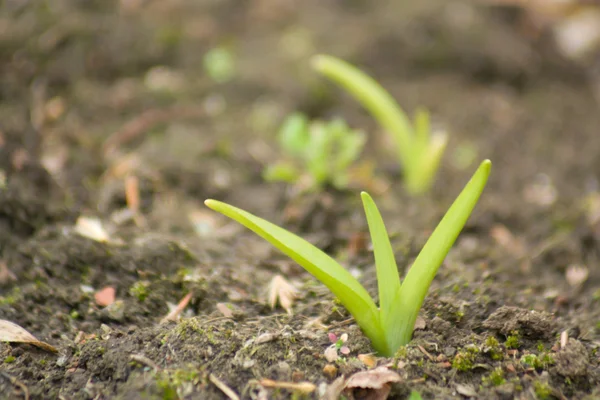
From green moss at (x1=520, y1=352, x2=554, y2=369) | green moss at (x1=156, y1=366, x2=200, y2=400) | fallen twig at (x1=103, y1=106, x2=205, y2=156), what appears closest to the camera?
green moss at (x1=156, y1=366, x2=200, y2=400)

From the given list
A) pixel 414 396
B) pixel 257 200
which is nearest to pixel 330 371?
pixel 414 396

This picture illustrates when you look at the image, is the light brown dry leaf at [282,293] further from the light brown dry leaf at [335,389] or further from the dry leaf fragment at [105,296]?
the dry leaf fragment at [105,296]

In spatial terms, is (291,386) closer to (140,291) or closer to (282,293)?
(282,293)

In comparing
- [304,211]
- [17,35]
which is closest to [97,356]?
[304,211]

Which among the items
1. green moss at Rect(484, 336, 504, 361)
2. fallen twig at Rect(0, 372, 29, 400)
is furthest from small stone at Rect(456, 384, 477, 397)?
fallen twig at Rect(0, 372, 29, 400)

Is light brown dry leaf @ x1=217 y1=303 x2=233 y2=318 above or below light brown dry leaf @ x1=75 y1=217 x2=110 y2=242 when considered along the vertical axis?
above

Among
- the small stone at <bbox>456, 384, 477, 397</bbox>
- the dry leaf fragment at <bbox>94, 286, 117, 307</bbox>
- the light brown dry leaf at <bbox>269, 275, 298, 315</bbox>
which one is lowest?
the dry leaf fragment at <bbox>94, 286, 117, 307</bbox>

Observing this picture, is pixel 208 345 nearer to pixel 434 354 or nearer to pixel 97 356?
pixel 97 356

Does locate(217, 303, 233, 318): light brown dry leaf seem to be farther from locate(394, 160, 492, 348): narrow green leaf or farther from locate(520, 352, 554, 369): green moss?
locate(520, 352, 554, 369): green moss
